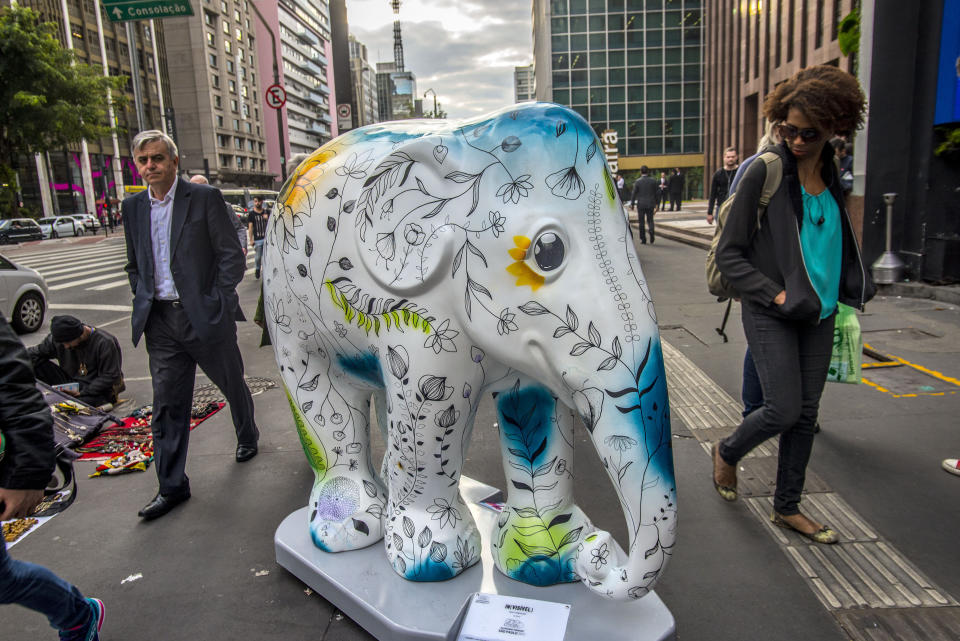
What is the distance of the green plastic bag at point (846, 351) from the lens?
300cm

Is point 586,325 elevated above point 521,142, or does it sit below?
below

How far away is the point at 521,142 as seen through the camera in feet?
5.50

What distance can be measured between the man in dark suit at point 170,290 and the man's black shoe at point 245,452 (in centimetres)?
53

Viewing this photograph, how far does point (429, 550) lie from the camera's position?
213 centimetres

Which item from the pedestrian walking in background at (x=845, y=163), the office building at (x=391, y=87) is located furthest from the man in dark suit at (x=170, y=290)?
the office building at (x=391, y=87)

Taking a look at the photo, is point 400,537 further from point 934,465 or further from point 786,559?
point 934,465

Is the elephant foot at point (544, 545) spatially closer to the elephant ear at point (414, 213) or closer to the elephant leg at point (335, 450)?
the elephant leg at point (335, 450)

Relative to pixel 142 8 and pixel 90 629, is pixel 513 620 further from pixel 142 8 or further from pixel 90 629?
pixel 142 8

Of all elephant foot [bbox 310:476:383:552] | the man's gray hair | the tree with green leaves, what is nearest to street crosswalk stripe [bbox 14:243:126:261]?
the tree with green leaves

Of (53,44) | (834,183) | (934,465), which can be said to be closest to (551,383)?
(834,183)

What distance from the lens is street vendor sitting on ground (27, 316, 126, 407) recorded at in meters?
4.86

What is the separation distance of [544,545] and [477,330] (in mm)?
850

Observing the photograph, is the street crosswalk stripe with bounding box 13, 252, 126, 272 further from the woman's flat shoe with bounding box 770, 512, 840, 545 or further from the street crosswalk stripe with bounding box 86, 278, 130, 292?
the woman's flat shoe with bounding box 770, 512, 840, 545

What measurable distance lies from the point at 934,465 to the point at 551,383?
2738 millimetres
